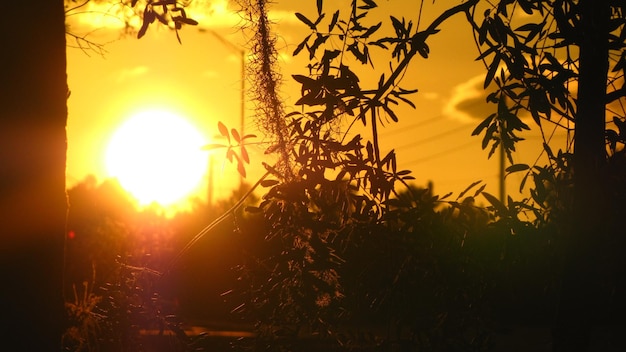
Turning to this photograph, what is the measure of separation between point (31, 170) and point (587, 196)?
3.55m

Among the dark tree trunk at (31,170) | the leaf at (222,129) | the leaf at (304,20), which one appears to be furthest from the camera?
the leaf at (222,129)

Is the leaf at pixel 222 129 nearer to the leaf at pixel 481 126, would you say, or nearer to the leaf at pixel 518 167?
the leaf at pixel 481 126

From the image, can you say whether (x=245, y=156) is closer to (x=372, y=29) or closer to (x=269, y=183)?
(x=269, y=183)

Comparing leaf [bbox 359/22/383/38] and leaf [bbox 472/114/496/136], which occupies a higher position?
leaf [bbox 359/22/383/38]

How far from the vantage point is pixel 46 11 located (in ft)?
19.5

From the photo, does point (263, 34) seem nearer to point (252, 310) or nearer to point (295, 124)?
point (295, 124)

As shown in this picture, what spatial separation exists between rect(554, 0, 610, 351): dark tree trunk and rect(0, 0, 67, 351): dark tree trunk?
132 inches

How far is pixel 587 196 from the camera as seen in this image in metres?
5.88

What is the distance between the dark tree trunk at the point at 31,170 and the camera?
19.0 ft

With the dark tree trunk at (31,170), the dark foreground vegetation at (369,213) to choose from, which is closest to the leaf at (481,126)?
the dark foreground vegetation at (369,213)

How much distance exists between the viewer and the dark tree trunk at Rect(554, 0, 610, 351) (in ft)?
19.4

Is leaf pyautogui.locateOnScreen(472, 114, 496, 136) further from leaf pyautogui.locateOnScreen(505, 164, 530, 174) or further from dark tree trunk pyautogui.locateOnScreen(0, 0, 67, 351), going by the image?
dark tree trunk pyautogui.locateOnScreen(0, 0, 67, 351)

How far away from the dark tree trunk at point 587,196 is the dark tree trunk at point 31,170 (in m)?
3.35

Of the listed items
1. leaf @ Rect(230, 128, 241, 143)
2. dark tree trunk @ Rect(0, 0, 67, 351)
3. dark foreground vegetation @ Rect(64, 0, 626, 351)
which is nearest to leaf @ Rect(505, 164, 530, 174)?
dark foreground vegetation @ Rect(64, 0, 626, 351)
